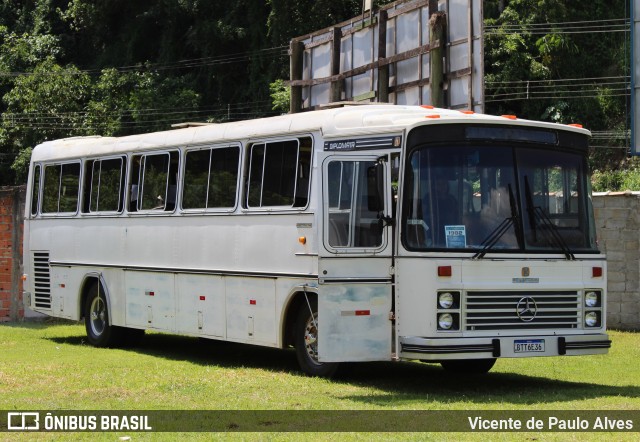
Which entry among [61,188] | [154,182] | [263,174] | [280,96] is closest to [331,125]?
[263,174]

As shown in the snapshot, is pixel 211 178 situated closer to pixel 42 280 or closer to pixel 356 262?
pixel 356 262

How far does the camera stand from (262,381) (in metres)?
13.9

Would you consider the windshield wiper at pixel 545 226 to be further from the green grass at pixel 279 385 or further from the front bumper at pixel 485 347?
the green grass at pixel 279 385

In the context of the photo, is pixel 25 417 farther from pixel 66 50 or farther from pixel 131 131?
pixel 66 50

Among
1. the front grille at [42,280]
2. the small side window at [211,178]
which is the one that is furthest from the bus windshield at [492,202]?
the front grille at [42,280]

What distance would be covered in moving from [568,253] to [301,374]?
11.7 feet

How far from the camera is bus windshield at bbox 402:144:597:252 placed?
41.6ft

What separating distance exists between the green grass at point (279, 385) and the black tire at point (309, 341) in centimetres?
19

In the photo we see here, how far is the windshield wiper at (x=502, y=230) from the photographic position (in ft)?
41.6

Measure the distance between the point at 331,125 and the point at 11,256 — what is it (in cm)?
1123

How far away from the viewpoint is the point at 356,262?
12898 millimetres

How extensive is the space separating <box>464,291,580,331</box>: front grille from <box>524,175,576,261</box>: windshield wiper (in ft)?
1.59

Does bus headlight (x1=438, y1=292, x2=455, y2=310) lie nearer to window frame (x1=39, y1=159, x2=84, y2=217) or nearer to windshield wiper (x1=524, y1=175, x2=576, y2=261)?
windshield wiper (x1=524, y1=175, x2=576, y2=261)

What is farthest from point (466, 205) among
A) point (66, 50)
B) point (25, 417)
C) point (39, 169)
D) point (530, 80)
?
point (66, 50)
